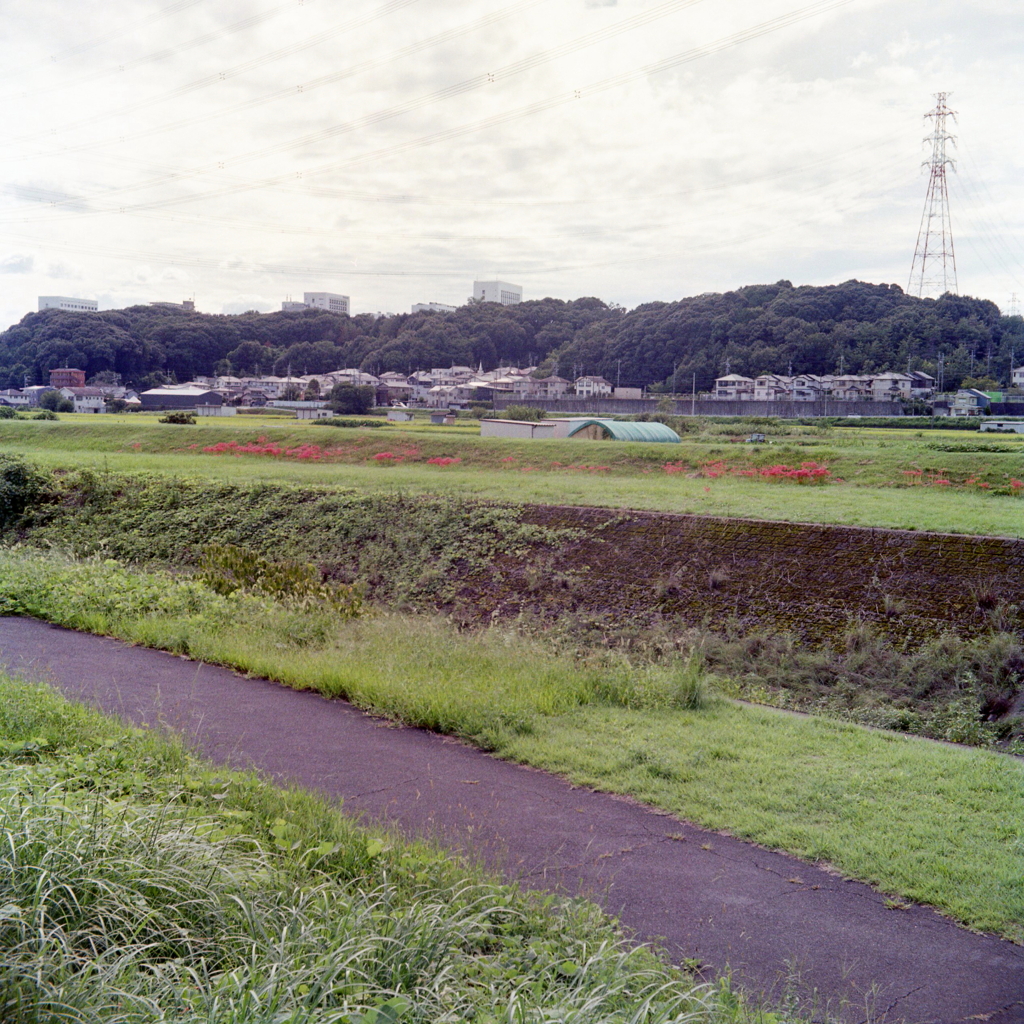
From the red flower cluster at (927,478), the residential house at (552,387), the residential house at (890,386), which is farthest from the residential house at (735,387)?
the red flower cluster at (927,478)

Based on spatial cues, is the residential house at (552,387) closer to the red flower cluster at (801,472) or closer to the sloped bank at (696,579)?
the red flower cluster at (801,472)

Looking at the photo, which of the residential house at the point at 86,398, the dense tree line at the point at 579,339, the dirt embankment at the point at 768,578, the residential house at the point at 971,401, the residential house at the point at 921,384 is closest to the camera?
the dirt embankment at the point at 768,578

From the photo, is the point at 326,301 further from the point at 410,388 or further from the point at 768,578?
the point at 768,578

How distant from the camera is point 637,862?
4.36 metres

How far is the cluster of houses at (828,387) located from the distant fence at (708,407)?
64cm

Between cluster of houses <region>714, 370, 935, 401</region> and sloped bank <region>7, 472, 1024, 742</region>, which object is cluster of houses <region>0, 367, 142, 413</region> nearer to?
sloped bank <region>7, 472, 1024, 742</region>

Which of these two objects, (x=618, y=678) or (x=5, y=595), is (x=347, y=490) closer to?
(x=5, y=595)

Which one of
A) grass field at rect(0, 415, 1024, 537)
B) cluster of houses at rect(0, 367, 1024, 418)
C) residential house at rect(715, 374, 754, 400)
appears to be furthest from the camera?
residential house at rect(715, 374, 754, 400)

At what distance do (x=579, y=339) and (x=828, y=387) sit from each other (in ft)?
79.8

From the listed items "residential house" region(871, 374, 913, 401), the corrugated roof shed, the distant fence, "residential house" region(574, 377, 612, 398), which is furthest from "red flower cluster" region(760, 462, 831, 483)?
"residential house" region(574, 377, 612, 398)

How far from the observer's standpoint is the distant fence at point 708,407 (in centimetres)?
4256

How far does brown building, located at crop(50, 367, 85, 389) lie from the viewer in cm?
5253

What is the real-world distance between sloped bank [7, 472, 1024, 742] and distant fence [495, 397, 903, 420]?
30288 millimetres

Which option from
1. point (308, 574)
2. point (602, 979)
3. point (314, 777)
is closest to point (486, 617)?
point (308, 574)
